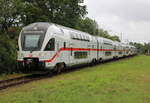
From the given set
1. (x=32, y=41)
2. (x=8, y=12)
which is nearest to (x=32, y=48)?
(x=32, y=41)

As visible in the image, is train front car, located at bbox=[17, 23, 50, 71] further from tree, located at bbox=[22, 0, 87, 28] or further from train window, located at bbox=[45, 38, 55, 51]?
tree, located at bbox=[22, 0, 87, 28]

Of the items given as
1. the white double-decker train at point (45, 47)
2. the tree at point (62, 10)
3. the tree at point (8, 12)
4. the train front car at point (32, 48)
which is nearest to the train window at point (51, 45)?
the white double-decker train at point (45, 47)

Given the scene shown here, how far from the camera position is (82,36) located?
63.2 feet

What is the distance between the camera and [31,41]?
13219 millimetres

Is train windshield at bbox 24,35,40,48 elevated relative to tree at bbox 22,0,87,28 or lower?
lower

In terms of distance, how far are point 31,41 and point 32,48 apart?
0.51 m

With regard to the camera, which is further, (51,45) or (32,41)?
(51,45)

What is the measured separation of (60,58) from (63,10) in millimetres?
18694

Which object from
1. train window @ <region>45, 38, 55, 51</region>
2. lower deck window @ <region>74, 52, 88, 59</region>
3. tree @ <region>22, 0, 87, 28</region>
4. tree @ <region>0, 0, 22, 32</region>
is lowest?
lower deck window @ <region>74, 52, 88, 59</region>

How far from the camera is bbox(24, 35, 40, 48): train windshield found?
Result: 1307cm

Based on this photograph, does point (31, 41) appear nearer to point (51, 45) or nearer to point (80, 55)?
point (51, 45)

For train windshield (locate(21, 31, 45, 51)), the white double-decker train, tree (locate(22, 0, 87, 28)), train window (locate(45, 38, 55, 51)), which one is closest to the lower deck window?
the white double-decker train

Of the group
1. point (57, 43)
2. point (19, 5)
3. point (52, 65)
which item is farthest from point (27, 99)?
point (19, 5)

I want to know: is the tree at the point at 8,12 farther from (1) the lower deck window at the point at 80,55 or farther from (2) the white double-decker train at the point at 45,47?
(1) the lower deck window at the point at 80,55
